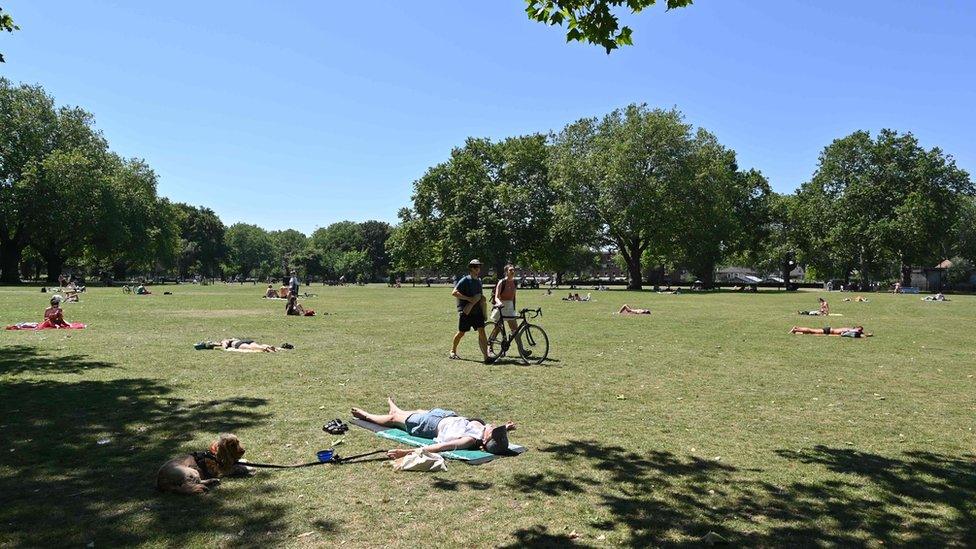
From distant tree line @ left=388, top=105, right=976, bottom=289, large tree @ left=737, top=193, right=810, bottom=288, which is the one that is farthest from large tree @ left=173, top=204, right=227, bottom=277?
large tree @ left=737, top=193, right=810, bottom=288

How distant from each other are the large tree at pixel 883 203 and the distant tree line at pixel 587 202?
0.16 m

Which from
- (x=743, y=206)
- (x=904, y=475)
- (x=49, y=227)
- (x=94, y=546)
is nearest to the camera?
(x=94, y=546)

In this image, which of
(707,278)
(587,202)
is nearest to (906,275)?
(707,278)

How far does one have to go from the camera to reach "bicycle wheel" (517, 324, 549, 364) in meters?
12.9

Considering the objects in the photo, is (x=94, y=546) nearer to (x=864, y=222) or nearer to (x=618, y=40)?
(x=618, y=40)

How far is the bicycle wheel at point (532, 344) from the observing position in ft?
42.4

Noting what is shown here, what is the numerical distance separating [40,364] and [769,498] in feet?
41.3

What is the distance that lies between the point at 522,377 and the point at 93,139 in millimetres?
75415

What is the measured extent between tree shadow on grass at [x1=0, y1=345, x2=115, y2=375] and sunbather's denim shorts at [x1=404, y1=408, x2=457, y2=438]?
7.37m

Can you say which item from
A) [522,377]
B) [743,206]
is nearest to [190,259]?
[743,206]

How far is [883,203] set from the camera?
6738 cm

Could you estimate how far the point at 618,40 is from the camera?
26.5 feet

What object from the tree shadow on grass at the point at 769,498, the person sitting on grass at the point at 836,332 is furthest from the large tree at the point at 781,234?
the tree shadow on grass at the point at 769,498

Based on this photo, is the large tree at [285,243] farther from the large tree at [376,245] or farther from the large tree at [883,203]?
the large tree at [883,203]
